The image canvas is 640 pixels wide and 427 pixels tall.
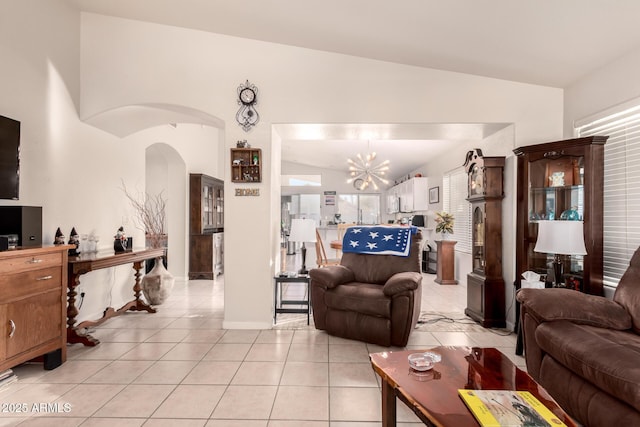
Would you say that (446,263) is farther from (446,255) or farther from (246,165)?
(246,165)

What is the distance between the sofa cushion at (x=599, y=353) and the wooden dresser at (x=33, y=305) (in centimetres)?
351

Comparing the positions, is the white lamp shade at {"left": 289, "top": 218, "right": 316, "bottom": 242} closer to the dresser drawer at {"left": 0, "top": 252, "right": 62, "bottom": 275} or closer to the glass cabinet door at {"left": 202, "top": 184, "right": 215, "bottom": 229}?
the dresser drawer at {"left": 0, "top": 252, "right": 62, "bottom": 275}

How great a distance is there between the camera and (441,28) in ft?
9.10

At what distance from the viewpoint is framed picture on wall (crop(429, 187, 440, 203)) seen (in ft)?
22.5

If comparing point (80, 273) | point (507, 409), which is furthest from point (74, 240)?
point (507, 409)

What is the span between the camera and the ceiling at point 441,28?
7.72 feet

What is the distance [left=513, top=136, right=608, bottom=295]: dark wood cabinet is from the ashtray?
6.04 feet

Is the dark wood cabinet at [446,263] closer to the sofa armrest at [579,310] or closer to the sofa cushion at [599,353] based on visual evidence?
the sofa armrest at [579,310]

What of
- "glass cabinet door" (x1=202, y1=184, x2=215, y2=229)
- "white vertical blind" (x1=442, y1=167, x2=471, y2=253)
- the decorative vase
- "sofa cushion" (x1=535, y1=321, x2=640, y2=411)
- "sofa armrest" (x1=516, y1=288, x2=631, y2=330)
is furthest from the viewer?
"glass cabinet door" (x1=202, y1=184, x2=215, y2=229)

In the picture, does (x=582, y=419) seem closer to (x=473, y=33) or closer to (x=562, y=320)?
(x=562, y=320)

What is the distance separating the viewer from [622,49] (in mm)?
2586

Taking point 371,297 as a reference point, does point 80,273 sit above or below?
above

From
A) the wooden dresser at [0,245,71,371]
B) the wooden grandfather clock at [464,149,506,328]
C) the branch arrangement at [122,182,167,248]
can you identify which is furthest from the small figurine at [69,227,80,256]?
the wooden grandfather clock at [464,149,506,328]

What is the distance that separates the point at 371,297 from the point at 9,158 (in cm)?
318
